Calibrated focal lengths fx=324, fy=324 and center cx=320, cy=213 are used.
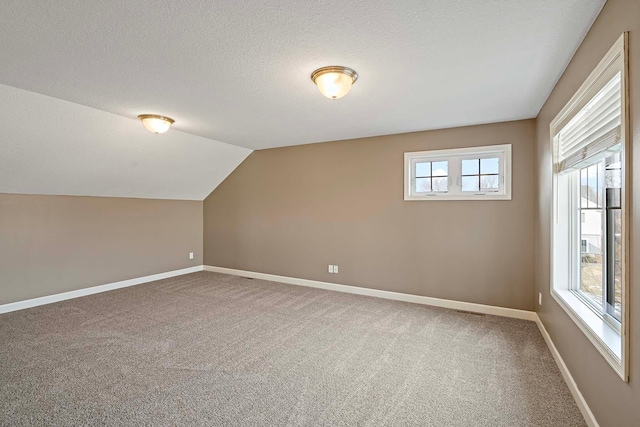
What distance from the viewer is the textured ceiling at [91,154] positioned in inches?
127

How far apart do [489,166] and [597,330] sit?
2535mm

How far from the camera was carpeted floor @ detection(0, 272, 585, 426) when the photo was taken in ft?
6.72

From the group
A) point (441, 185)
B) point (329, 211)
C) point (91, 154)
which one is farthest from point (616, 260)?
point (91, 154)

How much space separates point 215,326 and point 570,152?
3.63m

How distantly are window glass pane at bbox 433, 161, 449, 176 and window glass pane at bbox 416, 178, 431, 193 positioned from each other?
0.14 metres

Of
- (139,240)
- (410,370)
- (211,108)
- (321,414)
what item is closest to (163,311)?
(139,240)

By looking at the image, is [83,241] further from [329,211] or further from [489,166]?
[489,166]

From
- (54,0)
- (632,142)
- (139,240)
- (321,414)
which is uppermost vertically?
(54,0)

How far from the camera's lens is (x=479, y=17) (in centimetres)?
183

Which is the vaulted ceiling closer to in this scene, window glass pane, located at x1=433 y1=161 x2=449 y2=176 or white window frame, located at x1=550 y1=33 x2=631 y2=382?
white window frame, located at x1=550 y1=33 x2=631 y2=382

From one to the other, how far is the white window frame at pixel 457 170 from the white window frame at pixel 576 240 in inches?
41.7

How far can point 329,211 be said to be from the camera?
16.5ft

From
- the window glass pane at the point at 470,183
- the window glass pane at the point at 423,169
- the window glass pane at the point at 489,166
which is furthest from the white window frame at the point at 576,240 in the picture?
the window glass pane at the point at 423,169

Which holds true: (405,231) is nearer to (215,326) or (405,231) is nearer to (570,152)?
(570,152)
